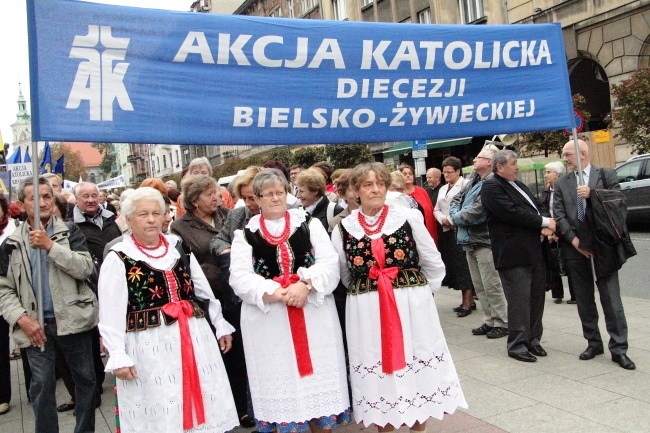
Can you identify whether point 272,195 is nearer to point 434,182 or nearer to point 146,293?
point 146,293

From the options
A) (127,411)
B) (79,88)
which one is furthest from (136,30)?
(127,411)

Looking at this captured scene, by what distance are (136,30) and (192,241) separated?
5.38 ft

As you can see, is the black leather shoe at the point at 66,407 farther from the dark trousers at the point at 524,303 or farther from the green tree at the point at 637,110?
the green tree at the point at 637,110

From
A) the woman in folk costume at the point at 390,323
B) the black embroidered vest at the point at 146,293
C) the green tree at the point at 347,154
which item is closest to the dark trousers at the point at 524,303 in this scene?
the woman in folk costume at the point at 390,323

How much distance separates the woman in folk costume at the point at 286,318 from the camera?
3924 mm

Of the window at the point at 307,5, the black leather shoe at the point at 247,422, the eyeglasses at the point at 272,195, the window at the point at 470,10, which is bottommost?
the black leather shoe at the point at 247,422

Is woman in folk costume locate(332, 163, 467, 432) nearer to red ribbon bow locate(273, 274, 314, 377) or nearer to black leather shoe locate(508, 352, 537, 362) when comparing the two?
red ribbon bow locate(273, 274, 314, 377)

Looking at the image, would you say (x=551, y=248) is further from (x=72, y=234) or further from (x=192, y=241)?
(x=72, y=234)

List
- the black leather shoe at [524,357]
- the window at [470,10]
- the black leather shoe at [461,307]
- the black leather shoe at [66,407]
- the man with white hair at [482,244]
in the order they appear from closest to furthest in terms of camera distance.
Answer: the black leather shoe at [66,407] < the black leather shoe at [524,357] < the man with white hair at [482,244] < the black leather shoe at [461,307] < the window at [470,10]

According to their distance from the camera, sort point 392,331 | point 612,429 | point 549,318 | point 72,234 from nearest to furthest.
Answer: point 392,331 < point 612,429 < point 72,234 < point 549,318

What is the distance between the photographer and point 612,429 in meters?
4.28

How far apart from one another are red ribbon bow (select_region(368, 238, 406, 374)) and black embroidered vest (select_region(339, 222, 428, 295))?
0.04 m

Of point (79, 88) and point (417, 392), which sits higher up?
point (79, 88)

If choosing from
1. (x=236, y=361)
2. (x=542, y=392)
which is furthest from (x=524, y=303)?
(x=236, y=361)
